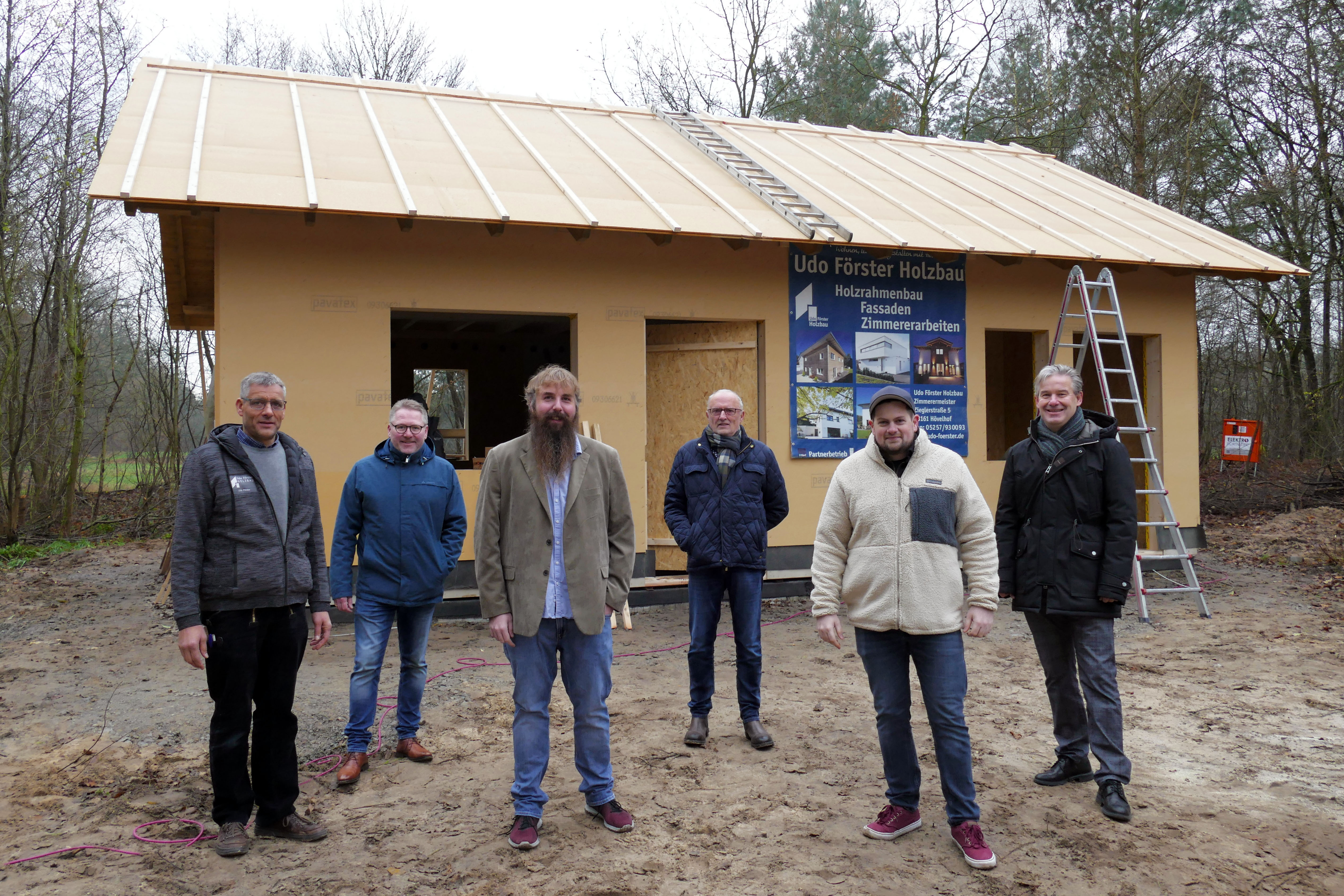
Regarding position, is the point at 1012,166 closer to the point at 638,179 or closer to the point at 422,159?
the point at 638,179

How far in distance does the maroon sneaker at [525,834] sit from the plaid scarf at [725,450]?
2.00 m

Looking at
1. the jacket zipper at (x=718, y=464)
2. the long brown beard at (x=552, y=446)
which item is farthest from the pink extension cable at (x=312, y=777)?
the jacket zipper at (x=718, y=464)

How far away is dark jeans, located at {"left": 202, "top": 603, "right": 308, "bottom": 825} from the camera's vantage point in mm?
3438

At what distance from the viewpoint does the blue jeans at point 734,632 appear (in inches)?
186

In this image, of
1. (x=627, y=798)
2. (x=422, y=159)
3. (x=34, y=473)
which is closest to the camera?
(x=627, y=798)

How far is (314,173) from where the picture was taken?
740 cm

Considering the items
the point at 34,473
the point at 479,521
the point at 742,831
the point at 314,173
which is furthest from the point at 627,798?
the point at 34,473

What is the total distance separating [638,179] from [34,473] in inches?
425

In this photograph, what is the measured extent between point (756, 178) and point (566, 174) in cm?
208

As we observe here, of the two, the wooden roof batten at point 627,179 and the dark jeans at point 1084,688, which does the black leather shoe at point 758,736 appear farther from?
the wooden roof batten at point 627,179

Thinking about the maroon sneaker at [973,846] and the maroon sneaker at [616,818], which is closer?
the maroon sneaker at [973,846]

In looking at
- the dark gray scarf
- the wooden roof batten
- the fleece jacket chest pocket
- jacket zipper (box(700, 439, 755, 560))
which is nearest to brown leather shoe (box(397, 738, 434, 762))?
jacket zipper (box(700, 439, 755, 560))

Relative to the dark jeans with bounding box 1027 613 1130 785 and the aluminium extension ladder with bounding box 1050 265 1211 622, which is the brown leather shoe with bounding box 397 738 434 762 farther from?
the aluminium extension ladder with bounding box 1050 265 1211 622

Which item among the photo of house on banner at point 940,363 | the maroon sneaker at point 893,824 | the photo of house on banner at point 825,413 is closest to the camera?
the maroon sneaker at point 893,824
